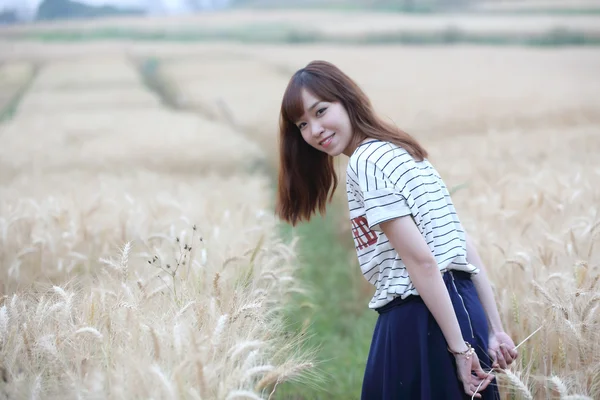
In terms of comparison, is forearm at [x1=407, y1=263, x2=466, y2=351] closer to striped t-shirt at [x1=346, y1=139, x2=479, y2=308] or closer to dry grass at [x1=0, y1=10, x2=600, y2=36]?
striped t-shirt at [x1=346, y1=139, x2=479, y2=308]

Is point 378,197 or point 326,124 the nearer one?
point 378,197

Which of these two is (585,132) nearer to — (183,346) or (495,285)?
(495,285)

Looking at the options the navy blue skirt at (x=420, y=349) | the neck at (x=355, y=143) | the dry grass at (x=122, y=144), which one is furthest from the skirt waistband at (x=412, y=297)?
the dry grass at (x=122, y=144)

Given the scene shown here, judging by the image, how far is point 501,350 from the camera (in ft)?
5.26

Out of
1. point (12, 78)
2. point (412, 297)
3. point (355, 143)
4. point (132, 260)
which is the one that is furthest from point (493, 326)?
point (12, 78)

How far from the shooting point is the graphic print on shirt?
1.58 m

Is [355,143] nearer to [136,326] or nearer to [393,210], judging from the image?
[393,210]

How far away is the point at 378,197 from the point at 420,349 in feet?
1.33

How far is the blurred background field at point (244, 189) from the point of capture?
1538mm

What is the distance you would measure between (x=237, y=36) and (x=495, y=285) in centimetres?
532

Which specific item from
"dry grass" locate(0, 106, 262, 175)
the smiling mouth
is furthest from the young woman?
"dry grass" locate(0, 106, 262, 175)

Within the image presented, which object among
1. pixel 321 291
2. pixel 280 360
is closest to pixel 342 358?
pixel 321 291

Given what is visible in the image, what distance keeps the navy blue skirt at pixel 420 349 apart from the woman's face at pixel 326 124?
17.2 inches

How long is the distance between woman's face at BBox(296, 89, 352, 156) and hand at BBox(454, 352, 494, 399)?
1.97 feet
